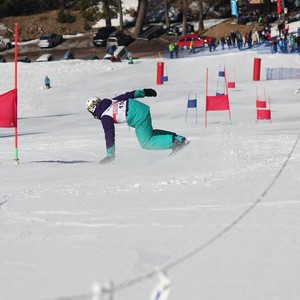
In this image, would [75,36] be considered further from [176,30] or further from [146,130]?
[146,130]

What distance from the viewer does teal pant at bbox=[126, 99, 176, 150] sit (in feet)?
36.9

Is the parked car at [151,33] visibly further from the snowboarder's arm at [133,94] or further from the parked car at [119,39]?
→ the snowboarder's arm at [133,94]

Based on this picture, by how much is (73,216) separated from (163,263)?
1807 mm

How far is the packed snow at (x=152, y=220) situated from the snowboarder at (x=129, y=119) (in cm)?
24

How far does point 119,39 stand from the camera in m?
57.1

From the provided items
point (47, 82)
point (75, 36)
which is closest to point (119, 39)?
point (75, 36)

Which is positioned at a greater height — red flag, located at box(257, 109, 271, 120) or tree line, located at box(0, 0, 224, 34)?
tree line, located at box(0, 0, 224, 34)

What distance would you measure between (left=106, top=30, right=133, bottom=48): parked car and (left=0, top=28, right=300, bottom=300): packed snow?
1589 inches

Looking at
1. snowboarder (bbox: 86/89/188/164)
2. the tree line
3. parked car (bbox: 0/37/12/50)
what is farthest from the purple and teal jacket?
parked car (bbox: 0/37/12/50)

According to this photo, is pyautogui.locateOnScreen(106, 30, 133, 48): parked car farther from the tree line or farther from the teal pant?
the teal pant

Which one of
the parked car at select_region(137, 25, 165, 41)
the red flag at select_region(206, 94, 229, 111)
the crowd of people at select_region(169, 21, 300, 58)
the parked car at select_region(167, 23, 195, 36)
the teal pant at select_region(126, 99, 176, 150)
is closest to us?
the teal pant at select_region(126, 99, 176, 150)

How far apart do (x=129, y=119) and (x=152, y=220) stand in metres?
4.64

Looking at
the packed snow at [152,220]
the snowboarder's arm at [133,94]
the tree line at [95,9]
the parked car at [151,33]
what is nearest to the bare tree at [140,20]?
the tree line at [95,9]

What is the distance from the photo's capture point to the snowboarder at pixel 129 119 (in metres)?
11.1
